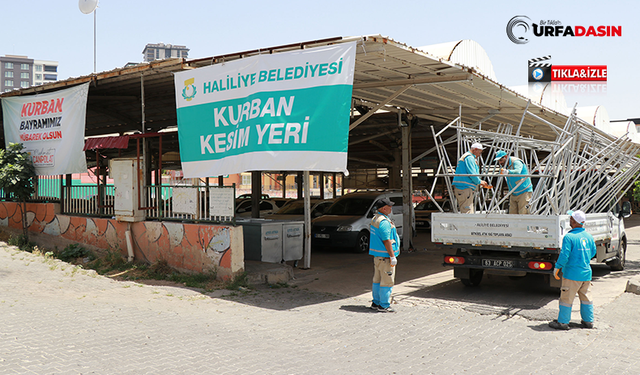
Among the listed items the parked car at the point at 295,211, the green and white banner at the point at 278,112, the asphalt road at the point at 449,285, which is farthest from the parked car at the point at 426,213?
the green and white banner at the point at 278,112

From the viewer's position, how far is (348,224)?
1495cm

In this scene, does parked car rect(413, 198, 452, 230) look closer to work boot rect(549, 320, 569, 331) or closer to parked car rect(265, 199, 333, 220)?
parked car rect(265, 199, 333, 220)

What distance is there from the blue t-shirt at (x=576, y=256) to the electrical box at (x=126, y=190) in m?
8.71

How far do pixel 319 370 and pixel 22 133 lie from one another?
43.4 feet

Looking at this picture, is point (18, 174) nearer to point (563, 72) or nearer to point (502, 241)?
point (502, 241)

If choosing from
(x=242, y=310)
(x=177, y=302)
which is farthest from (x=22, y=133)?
(x=242, y=310)

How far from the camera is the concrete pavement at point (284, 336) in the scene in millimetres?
5391

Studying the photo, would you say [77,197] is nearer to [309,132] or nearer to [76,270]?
[76,270]

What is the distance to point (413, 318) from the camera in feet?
24.7

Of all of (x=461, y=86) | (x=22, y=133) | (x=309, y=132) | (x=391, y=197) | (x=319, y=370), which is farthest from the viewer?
(x=391, y=197)

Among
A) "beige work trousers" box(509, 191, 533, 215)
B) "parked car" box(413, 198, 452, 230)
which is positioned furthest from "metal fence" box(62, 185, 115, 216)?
"parked car" box(413, 198, 452, 230)

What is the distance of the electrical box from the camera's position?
11.8 meters

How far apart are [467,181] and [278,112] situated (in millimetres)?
3531

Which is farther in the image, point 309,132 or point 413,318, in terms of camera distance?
point 309,132
